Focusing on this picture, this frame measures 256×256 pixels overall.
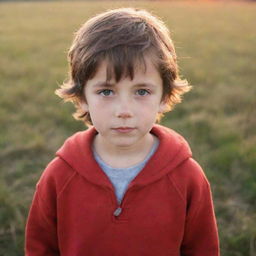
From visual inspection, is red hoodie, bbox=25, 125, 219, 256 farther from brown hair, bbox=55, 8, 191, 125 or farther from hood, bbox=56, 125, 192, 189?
brown hair, bbox=55, 8, 191, 125

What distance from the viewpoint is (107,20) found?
187 centimetres

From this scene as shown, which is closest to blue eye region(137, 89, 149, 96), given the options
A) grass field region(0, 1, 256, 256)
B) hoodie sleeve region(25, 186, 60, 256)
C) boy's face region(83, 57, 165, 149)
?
boy's face region(83, 57, 165, 149)

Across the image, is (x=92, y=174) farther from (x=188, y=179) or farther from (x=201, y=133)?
(x=201, y=133)

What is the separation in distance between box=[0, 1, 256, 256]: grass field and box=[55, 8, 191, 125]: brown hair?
1.42 metres

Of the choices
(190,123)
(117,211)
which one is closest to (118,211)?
(117,211)

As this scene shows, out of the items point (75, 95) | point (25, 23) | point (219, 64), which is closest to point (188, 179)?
point (75, 95)

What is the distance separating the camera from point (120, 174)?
6.59 feet

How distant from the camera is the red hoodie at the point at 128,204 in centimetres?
195

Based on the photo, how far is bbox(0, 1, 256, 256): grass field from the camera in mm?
3076

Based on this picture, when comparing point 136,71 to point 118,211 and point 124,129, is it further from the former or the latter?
point 118,211

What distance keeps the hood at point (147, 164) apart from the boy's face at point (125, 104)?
6.6 inches

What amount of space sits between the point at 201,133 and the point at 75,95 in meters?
2.34

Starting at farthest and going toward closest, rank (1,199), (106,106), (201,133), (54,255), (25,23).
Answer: (25,23)
(201,133)
(1,199)
(54,255)
(106,106)

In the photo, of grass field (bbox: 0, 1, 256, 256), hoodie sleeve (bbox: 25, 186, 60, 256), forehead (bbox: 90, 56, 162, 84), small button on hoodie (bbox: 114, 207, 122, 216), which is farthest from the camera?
grass field (bbox: 0, 1, 256, 256)
